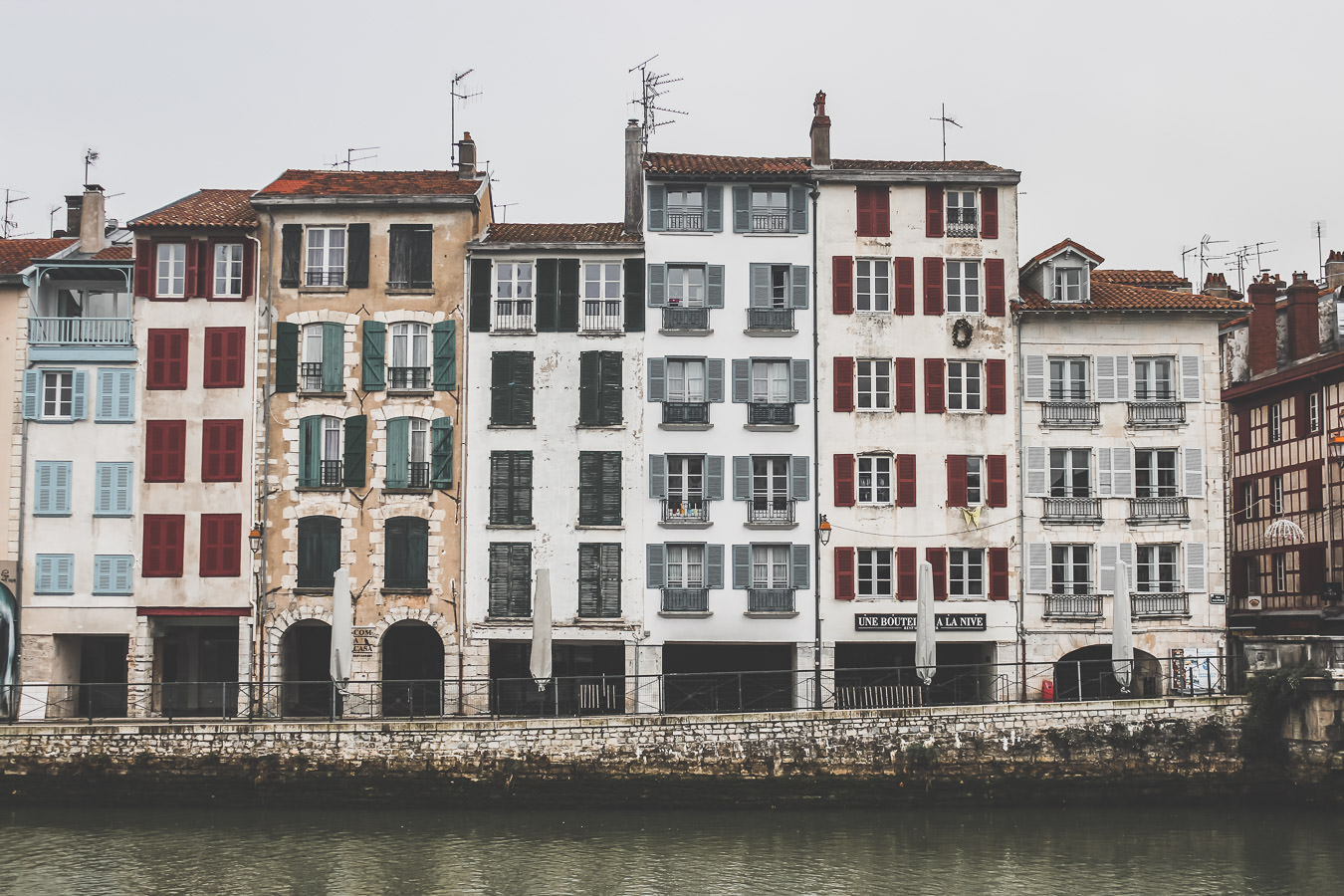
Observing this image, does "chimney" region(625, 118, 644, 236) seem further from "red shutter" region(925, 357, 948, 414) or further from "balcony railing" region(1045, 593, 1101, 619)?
"balcony railing" region(1045, 593, 1101, 619)

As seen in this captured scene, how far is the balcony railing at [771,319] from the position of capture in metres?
43.3

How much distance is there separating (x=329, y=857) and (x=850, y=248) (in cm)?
2298

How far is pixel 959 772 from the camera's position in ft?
119

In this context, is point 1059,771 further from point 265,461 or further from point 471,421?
point 265,461

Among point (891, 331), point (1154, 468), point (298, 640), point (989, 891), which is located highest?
point (891, 331)

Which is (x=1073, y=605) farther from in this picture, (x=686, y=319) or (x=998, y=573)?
(x=686, y=319)

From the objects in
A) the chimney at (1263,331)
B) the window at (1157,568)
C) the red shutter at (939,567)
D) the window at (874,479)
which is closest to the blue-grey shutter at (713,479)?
the window at (874,479)

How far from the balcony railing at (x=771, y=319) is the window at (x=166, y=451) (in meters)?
16.7

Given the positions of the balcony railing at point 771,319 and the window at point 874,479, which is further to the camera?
the balcony railing at point 771,319

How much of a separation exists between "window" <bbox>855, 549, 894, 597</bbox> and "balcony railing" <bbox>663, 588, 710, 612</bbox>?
15.1 ft

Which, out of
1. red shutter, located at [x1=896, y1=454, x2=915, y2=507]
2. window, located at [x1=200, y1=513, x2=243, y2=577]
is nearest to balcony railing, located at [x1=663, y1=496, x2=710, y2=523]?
red shutter, located at [x1=896, y1=454, x2=915, y2=507]

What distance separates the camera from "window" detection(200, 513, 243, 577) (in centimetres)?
4209

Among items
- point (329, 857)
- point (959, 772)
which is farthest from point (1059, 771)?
point (329, 857)

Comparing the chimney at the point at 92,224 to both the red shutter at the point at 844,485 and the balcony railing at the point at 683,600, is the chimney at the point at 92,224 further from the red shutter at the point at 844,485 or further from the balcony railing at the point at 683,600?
the red shutter at the point at 844,485
